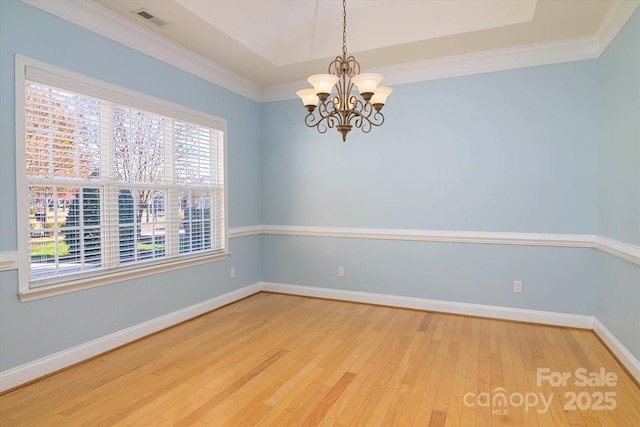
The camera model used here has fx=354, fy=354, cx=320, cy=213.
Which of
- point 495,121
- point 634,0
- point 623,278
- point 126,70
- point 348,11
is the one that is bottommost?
point 623,278

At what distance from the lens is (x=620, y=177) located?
9.46ft

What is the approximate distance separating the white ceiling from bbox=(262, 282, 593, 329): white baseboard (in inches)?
101

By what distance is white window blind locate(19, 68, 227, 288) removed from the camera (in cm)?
258

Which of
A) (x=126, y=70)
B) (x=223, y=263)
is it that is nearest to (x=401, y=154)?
(x=223, y=263)

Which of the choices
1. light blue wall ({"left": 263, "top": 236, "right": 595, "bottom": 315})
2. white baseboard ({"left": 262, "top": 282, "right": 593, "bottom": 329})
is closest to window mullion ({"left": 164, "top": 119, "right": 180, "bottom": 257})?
light blue wall ({"left": 263, "top": 236, "right": 595, "bottom": 315})

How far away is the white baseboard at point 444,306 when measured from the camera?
357 cm

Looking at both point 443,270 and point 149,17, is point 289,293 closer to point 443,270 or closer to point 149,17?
point 443,270

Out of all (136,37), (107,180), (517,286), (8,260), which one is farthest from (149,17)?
(517,286)

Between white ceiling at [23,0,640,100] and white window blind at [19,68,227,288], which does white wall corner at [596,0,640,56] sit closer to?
white ceiling at [23,0,640,100]

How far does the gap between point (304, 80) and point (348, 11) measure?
1.20 metres

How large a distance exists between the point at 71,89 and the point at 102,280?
1.53m

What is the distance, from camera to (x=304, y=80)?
465 cm

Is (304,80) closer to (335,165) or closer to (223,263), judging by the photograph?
(335,165)

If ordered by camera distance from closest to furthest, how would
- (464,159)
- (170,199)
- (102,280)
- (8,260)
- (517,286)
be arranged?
(8,260)
(102,280)
(170,199)
(517,286)
(464,159)
